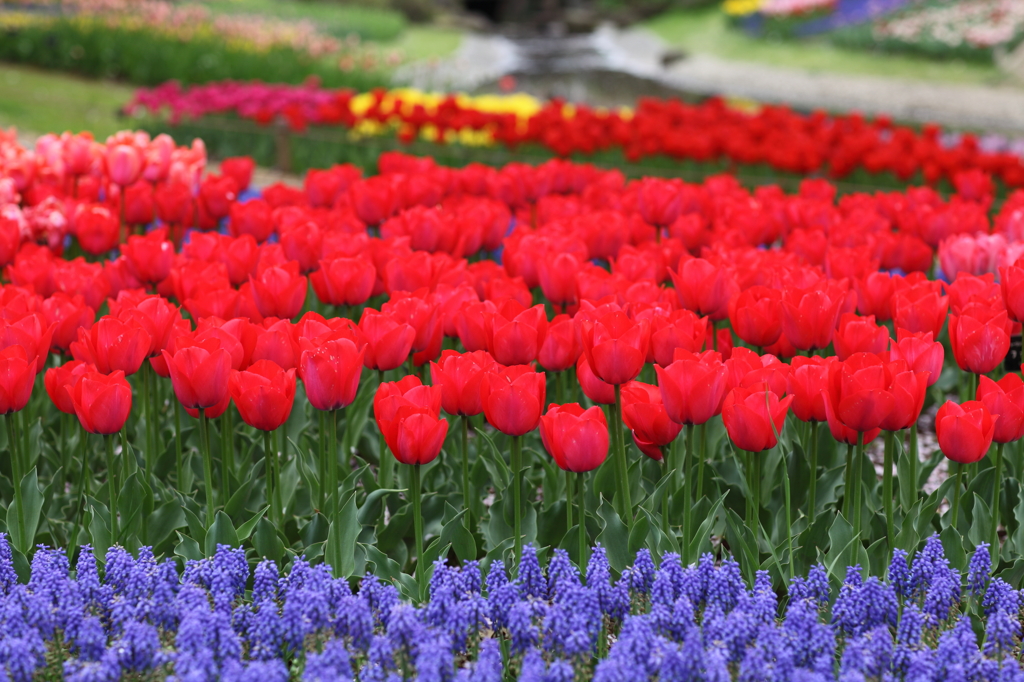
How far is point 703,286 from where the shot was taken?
3.09 metres

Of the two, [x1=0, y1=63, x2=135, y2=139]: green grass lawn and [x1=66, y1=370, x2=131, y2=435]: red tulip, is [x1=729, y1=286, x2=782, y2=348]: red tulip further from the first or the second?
[x1=0, y1=63, x2=135, y2=139]: green grass lawn

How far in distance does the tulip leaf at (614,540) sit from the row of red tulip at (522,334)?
0.40ft

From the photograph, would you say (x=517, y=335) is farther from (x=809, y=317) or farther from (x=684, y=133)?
(x=684, y=133)

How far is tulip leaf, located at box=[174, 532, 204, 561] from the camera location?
8.27 feet

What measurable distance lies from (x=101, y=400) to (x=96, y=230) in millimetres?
1896

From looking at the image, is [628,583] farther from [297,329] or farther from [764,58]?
[764,58]

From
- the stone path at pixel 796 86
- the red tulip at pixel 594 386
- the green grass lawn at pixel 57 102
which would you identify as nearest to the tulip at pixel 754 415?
the red tulip at pixel 594 386

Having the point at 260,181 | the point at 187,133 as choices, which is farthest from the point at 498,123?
the point at 187,133

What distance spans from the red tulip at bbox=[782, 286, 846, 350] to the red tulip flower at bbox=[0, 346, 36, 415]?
191 centimetres

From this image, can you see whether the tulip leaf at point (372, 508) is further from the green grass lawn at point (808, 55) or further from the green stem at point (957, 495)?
the green grass lawn at point (808, 55)

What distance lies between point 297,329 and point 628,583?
1.04 m

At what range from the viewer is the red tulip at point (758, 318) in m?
2.81

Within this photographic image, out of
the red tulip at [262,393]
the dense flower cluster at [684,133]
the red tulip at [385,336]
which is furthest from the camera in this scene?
the dense flower cluster at [684,133]

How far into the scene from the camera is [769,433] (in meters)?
2.31
